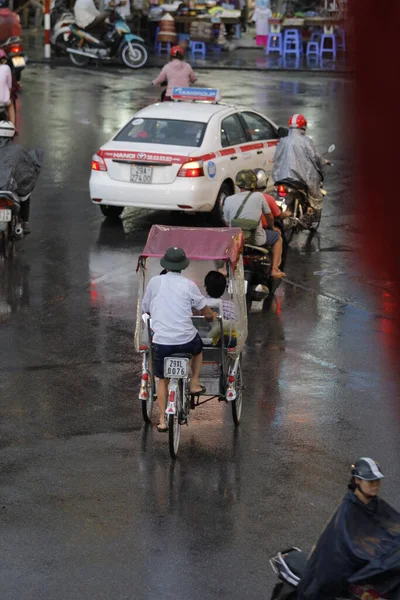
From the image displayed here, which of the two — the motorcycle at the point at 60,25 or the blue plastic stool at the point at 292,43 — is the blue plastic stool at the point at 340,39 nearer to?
the motorcycle at the point at 60,25

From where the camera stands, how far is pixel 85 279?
12086 millimetres

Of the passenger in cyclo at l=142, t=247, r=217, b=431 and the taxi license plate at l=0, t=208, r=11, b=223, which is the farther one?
the taxi license plate at l=0, t=208, r=11, b=223

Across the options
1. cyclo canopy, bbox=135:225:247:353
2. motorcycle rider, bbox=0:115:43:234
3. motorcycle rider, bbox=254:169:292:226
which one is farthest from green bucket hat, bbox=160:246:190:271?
motorcycle rider, bbox=0:115:43:234

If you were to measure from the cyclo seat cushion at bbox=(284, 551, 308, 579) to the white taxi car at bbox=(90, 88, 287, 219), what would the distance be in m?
9.01

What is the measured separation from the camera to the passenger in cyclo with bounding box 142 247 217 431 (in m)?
7.36

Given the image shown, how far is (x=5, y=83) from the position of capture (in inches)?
725

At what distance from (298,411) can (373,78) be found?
25.4 ft

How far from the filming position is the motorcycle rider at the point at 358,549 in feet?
15.2

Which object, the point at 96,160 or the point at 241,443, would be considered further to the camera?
the point at 96,160

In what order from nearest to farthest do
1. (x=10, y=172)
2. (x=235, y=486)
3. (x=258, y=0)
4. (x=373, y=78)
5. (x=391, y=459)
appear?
1. (x=373, y=78)
2. (x=235, y=486)
3. (x=391, y=459)
4. (x=10, y=172)
5. (x=258, y=0)

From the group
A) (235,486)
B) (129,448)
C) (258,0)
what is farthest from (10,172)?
(258,0)

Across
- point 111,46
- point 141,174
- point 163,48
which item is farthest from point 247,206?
point 163,48

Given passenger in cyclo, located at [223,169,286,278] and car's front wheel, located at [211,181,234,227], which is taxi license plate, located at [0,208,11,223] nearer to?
passenger in cyclo, located at [223,169,286,278]

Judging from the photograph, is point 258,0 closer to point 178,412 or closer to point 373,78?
point 178,412
